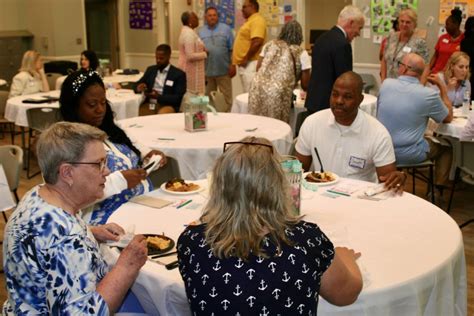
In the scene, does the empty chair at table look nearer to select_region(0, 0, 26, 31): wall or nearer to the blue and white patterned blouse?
select_region(0, 0, 26, 31): wall

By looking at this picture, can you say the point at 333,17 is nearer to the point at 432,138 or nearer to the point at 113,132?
the point at 432,138

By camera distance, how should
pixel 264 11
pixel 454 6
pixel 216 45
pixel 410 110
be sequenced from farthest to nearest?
pixel 264 11 < pixel 216 45 < pixel 454 6 < pixel 410 110

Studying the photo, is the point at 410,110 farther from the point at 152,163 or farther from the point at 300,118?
the point at 152,163

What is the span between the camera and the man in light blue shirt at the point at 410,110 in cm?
454

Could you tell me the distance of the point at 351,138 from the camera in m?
3.33

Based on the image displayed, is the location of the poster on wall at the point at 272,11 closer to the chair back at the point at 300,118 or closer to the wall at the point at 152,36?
the wall at the point at 152,36

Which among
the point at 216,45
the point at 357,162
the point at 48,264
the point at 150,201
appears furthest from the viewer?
the point at 216,45

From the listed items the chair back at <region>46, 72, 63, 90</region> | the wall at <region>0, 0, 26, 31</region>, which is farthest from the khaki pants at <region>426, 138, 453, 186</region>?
the wall at <region>0, 0, 26, 31</region>

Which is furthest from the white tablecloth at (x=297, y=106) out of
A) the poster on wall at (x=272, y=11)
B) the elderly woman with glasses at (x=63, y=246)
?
the elderly woman with glasses at (x=63, y=246)

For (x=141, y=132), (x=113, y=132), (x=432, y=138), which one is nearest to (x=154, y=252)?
A: (x=113, y=132)

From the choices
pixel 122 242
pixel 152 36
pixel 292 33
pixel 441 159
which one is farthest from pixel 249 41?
pixel 122 242

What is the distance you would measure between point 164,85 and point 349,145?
138 inches

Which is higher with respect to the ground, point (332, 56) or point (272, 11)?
point (272, 11)

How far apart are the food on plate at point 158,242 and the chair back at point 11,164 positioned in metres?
2.09
